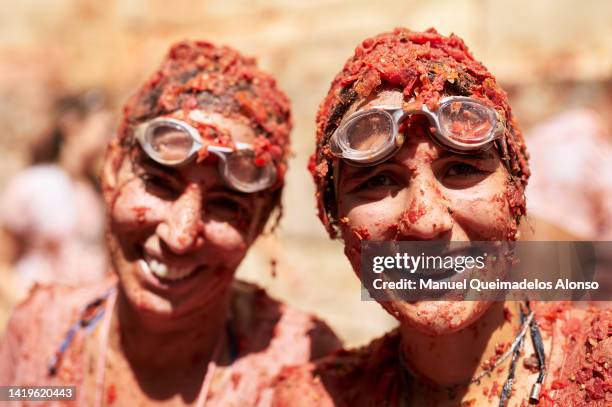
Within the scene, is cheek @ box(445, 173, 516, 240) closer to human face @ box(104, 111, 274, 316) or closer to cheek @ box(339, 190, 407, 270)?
cheek @ box(339, 190, 407, 270)

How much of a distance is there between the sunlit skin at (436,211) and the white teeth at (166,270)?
3.09 feet

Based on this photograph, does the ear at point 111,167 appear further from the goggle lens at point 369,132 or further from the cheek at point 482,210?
the cheek at point 482,210

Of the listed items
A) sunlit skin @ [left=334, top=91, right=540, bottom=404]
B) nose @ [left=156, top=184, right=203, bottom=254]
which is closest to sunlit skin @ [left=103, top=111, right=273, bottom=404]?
nose @ [left=156, top=184, right=203, bottom=254]

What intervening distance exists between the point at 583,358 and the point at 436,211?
2.39 feet

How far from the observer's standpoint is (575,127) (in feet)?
18.8

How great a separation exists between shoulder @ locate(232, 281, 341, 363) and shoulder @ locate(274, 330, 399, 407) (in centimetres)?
44

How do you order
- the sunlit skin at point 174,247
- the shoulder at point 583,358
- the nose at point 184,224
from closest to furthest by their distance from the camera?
the shoulder at point 583,358
the nose at point 184,224
the sunlit skin at point 174,247

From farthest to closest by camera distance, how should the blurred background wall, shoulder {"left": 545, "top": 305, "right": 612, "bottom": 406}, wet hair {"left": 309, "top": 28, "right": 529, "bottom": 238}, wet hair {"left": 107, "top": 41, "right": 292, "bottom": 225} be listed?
the blurred background wall < wet hair {"left": 107, "top": 41, "right": 292, "bottom": 225} < wet hair {"left": 309, "top": 28, "right": 529, "bottom": 238} < shoulder {"left": 545, "top": 305, "right": 612, "bottom": 406}

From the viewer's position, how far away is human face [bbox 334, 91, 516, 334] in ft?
8.17

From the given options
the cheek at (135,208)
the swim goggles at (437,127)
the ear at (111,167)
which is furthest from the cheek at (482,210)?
the ear at (111,167)

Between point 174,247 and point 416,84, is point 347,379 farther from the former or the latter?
point 416,84

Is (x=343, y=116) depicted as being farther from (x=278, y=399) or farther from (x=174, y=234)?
(x=278, y=399)

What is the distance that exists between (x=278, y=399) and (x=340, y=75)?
1.37 m

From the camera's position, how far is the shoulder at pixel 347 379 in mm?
2998
